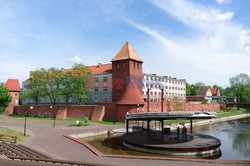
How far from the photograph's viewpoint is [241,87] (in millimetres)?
89875

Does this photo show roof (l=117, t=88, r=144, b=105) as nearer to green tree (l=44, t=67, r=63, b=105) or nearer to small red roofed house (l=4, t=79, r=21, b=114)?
green tree (l=44, t=67, r=63, b=105)

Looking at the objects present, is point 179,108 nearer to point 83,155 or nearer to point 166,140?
point 166,140

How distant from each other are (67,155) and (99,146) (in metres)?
7.37

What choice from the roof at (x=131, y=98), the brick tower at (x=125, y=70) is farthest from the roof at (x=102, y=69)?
the roof at (x=131, y=98)

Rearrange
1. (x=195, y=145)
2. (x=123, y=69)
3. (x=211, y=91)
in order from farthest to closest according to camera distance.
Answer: (x=211, y=91), (x=123, y=69), (x=195, y=145)

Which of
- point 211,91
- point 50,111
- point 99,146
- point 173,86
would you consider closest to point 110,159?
point 99,146

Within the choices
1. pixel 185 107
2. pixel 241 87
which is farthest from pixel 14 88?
pixel 241 87

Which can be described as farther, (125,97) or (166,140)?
(125,97)

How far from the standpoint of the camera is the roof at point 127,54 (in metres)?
49.1

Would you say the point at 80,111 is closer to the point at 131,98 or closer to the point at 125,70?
the point at 131,98

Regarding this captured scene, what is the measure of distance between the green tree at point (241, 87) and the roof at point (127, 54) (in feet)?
185

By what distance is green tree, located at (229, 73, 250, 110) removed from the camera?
87.6 meters

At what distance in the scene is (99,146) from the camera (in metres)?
Result: 24.7

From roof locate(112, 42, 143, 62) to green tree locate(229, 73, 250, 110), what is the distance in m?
56.5
